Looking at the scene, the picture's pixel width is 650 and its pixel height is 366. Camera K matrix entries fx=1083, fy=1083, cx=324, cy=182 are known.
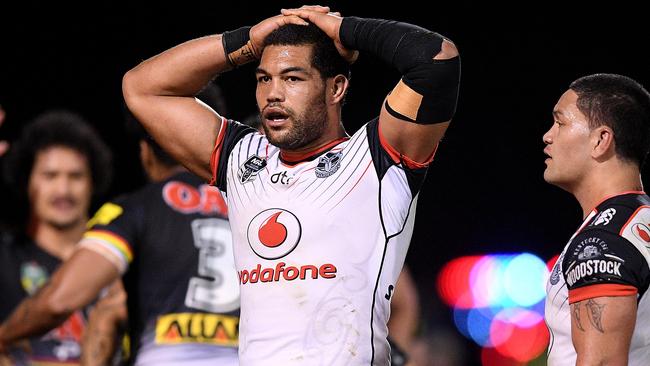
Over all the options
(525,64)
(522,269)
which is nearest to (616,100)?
(525,64)

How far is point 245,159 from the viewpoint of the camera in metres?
4.06

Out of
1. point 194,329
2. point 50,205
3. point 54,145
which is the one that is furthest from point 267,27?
point 54,145

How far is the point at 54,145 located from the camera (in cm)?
748

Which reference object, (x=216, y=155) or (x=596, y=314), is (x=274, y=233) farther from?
(x=596, y=314)

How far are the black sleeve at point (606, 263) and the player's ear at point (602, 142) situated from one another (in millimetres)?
397

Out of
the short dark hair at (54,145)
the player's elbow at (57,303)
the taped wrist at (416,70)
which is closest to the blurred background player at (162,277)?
the player's elbow at (57,303)

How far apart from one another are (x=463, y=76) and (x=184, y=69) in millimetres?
8113

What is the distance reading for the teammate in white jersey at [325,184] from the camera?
145 inches

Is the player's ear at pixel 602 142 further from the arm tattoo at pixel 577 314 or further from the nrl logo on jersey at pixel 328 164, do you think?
the nrl logo on jersey at pixel 328 164

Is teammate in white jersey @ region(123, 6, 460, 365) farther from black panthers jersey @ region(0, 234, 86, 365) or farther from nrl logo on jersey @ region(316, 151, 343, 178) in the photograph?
black panthers jersey @ region(0, 234, 86, 365)

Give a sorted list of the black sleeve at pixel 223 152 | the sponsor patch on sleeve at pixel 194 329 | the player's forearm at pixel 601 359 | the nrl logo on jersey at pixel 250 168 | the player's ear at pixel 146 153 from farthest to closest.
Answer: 1. the player's ear at pixel 146 153
2. the sponsor patch on sleeve at pixel 194 329
3. the black sleeve at pixel 223 152
4. the nrl logo on jersey at pixel 250 168
5. the player's forearm at pixel 601 359

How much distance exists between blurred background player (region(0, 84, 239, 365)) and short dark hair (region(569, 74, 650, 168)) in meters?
1.92

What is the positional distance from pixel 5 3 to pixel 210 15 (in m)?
1.97

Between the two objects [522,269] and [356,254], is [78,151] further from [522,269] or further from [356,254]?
[522,269]
